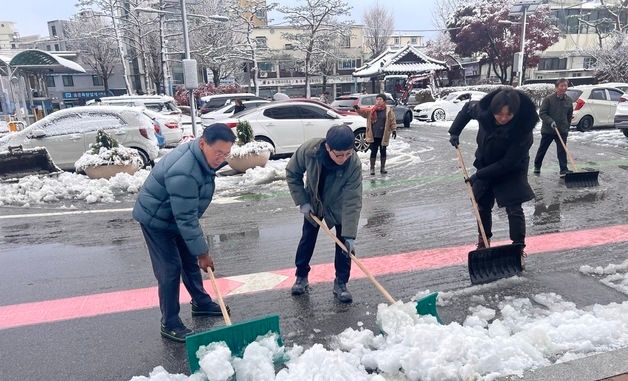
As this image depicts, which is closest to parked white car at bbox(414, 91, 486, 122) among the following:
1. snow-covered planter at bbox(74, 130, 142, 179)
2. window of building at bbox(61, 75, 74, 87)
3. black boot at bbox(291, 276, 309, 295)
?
snow-covered planter at bbox(74, 130, 142, 179)

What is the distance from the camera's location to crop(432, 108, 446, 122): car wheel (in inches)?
826

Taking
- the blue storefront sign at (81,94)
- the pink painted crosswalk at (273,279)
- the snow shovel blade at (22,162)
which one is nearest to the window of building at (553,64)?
the pink painted crosswalk at (273,279)

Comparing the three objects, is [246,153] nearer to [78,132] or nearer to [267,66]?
[78,132]

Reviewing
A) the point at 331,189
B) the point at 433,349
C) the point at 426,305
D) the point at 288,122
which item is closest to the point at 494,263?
the point at 426,305

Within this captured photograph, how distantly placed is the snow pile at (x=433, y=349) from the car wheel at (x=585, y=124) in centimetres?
1355

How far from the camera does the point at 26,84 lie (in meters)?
21.2

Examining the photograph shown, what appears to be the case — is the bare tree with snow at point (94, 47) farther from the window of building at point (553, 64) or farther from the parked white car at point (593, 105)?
the window of building at point (553, 64)

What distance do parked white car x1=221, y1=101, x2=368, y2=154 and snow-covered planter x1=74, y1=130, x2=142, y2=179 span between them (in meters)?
2.58

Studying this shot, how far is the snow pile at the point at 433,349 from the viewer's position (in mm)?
2715

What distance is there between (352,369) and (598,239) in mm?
3789

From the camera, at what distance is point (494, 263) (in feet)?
13.5

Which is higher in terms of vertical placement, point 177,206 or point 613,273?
point 177,206

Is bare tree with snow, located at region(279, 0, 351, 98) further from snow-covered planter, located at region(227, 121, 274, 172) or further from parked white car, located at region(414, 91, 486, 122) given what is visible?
snow-covered planter, located at region(227, 121, 274, 172)

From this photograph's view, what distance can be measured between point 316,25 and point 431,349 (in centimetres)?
3583
